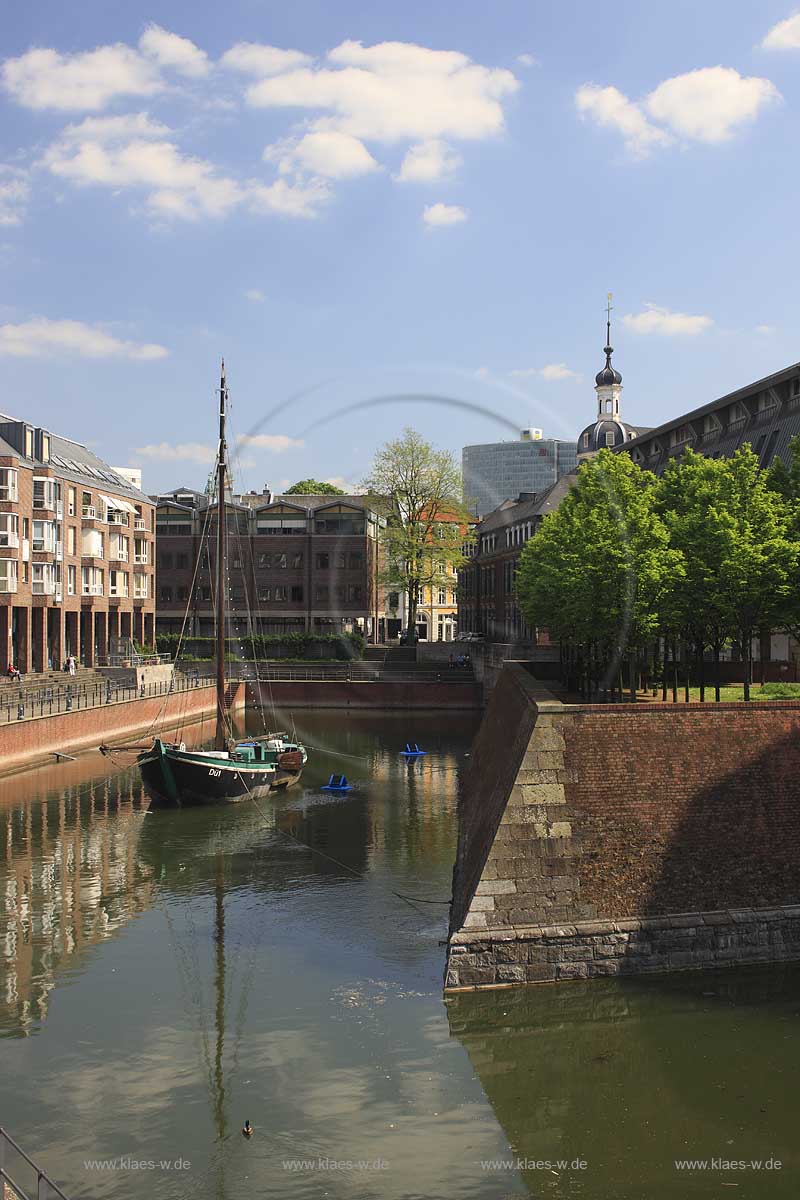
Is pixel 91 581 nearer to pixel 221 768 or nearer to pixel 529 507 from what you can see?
pixel 221 768

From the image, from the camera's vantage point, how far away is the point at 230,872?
4141 cm

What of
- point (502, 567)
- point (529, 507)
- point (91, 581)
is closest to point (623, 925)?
point (91, 581)

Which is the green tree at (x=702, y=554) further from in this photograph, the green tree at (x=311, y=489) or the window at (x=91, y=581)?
the green tree at (x=311, y=489)

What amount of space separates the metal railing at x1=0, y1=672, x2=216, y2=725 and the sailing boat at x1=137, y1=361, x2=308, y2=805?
10805 millimetres

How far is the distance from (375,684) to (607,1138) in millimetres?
81963

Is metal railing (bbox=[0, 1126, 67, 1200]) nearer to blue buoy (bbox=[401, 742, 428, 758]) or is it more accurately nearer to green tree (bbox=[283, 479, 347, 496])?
blue buoy (bbox=[401, 742, 428, 758])

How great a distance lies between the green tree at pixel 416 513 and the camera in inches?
4395

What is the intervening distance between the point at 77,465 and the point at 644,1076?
272 ft

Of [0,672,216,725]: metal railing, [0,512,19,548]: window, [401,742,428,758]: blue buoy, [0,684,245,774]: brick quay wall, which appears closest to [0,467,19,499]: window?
[0,512,19,548]: window

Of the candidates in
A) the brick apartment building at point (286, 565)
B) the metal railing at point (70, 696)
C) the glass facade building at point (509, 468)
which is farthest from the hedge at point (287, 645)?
the glass facade building at point (509, 468)

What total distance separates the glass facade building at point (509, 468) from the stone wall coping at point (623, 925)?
361ft

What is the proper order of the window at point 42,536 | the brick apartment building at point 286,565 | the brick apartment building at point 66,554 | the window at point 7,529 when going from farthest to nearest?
the brick apartment building at point 286,565 < the window at point 42,536 < the brick apartment building at point 66,554 < the window at point 7,529

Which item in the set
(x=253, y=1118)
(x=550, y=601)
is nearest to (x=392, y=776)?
(x=550, y=601)

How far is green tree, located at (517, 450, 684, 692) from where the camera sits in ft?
150
